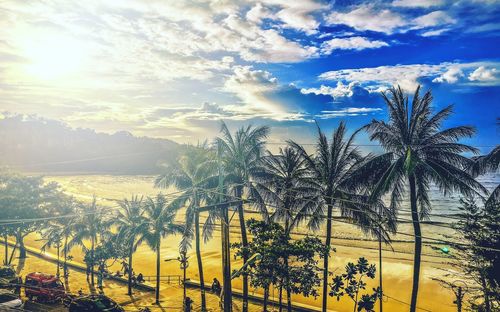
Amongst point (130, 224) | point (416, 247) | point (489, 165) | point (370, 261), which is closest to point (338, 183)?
point (416, 247)

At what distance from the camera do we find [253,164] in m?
A: 23.1

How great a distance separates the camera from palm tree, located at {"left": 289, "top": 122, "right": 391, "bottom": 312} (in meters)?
19.5

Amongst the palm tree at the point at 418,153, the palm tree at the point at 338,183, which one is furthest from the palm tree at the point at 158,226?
the palm tree at the point at 418,153

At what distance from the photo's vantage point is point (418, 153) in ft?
57.6

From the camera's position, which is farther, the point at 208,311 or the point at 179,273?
the point at 179,273

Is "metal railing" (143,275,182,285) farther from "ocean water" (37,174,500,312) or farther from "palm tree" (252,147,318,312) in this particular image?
"palm tree" (252,147,318,312)

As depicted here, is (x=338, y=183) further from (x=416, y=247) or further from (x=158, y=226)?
(x=158, y=226)

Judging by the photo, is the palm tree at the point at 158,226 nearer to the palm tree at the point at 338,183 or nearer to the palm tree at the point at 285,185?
the palm tree at the point at 285,185

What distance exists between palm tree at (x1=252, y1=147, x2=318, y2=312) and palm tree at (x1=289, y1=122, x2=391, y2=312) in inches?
27.9

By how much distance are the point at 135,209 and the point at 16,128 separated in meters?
201

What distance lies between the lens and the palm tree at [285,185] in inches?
825

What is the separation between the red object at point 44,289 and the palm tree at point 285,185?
1399 cm

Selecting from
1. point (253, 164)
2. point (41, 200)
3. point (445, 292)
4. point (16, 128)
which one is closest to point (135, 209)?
point (253, 164)

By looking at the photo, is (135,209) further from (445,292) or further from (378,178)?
(445,292)
